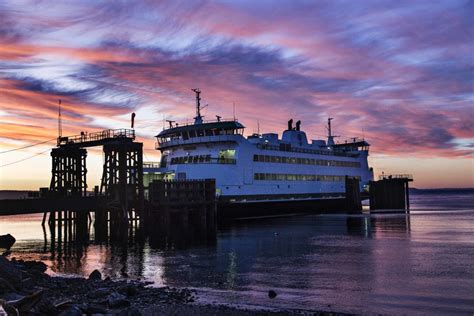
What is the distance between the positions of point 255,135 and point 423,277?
137ft

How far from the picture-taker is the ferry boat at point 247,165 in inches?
2115

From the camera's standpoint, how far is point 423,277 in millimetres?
22953

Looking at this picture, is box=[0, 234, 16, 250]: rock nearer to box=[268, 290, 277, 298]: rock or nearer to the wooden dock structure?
box=[268, 290, 277, 298]: rock

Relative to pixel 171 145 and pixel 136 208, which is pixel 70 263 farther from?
pixel 171 145

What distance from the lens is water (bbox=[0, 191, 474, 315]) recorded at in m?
18.3

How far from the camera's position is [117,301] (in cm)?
1605

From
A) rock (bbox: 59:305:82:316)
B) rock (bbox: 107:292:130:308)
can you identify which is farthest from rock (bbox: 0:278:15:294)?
rock (bbox: 107:292:130:308)

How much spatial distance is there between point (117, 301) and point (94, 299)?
145cm

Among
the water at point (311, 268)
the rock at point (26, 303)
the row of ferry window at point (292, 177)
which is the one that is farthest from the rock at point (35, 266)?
the row of ferry window at point (292, 177)

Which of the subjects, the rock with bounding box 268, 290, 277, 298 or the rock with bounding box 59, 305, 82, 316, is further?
the rock with bounding box 268, 290, 277, 298

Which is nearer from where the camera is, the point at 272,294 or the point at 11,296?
the point at 11,296

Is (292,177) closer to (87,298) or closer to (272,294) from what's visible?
(272,294)

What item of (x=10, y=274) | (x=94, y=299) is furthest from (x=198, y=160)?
(x=10, y=274)

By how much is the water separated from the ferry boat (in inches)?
483
